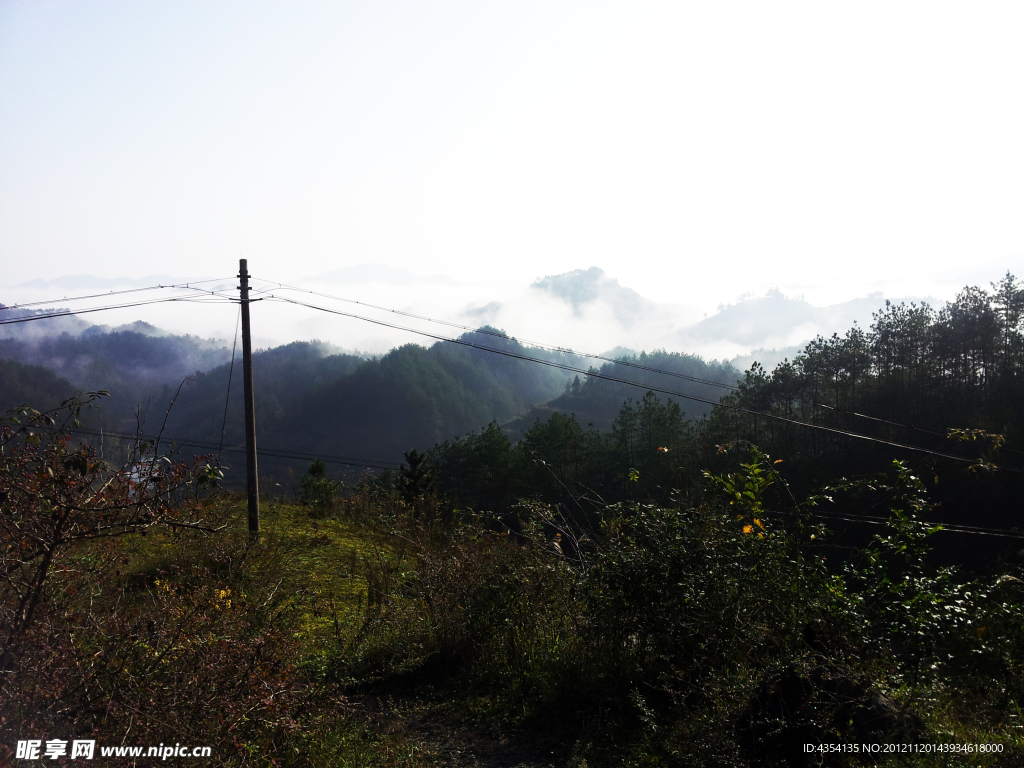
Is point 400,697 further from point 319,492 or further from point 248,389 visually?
point 319,492

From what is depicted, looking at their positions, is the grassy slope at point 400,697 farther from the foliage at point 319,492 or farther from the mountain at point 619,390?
the mountain at point 619,390

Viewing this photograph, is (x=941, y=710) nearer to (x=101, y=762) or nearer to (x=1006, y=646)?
(x=1006, y=646)

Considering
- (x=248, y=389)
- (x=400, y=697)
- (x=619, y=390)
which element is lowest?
(x=619, y=390)

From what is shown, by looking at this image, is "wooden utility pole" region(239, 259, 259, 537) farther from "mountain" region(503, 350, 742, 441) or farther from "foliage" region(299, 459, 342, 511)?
"mountain" region(503, 350, 742, 441)

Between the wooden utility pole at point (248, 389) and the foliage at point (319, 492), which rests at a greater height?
the wooden utility pole at point (248, 389)

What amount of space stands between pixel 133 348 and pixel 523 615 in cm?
19803

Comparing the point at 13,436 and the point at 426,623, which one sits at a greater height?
the point at 13,436

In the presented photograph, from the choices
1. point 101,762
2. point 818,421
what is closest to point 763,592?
point 101,762

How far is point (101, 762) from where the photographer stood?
2.62 m

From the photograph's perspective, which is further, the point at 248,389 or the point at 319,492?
the point at 319,492

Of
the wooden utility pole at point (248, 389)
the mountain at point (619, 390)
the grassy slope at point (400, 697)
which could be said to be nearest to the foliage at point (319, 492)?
the wooden utility pole at point (248, 389)

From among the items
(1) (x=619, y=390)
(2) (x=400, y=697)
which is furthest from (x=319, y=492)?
(1) (x=619, y=390)

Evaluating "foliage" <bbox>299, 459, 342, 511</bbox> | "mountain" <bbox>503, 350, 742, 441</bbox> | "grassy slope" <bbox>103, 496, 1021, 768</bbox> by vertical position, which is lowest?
"mountain" <bbox>503, 350, 742, 441</bbox>

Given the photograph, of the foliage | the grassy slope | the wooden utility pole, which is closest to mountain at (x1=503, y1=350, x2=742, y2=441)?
the foliage
